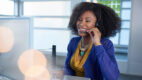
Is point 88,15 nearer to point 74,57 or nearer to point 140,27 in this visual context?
point 74,57

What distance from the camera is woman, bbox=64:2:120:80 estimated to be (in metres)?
0.94

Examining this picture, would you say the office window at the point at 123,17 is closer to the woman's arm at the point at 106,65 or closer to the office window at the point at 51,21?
the office window at the point at 51,21

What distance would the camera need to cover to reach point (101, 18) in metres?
1.13

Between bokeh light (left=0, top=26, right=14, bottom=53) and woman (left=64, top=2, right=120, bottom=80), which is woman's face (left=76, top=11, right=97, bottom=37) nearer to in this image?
woman (left=64, top=2, right=120, bottom=80)

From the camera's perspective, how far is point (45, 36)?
13.1 feet

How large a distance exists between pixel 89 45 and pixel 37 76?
490 millimetres

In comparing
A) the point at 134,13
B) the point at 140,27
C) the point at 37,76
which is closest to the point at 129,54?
the point at 140,27

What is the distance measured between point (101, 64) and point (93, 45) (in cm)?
17

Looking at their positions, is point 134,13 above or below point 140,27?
above

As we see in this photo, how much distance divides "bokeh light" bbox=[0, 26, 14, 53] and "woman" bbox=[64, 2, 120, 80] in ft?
1.47

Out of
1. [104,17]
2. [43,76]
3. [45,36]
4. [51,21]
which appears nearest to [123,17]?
[51,21]

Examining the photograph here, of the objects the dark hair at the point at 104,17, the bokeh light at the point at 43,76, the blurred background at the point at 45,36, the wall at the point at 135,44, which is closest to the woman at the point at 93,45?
the dark hair at the point at 104,17

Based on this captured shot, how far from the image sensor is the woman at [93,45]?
3.10 ft

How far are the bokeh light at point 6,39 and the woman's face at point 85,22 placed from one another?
470 mm
